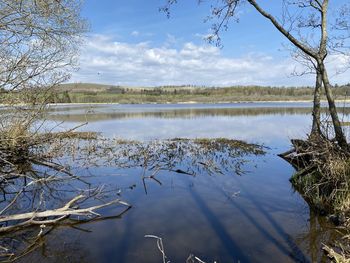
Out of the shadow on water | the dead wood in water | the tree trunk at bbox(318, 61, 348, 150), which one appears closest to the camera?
the shadow on water

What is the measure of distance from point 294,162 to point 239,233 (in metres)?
8.13

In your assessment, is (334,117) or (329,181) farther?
(334,117)

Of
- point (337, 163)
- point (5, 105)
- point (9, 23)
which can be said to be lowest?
point (337, 163)

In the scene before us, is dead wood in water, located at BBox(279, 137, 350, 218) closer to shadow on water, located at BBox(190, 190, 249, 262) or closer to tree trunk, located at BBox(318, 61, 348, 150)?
tree trunk, located at BBox(318, 61, 348, 150)

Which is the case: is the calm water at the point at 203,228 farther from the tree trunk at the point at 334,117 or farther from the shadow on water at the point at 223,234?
the tree trunk at the point at 334,117

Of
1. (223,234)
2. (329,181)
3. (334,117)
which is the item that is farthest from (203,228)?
(334,117)

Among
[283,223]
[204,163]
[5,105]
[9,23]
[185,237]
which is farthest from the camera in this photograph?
[204,163]

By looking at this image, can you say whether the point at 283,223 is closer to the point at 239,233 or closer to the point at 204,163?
the point at 239,233

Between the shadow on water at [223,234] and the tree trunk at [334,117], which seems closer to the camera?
the shadow on water at [223,234]

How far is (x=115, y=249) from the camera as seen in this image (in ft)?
20.2

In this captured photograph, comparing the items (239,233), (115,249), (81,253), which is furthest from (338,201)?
(81,253)

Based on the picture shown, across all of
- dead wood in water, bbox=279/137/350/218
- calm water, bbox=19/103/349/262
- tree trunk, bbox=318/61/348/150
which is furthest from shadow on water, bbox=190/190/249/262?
tree trunk, bbox=318/61/348/150

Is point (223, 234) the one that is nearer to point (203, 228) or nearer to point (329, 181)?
point (203, 228)

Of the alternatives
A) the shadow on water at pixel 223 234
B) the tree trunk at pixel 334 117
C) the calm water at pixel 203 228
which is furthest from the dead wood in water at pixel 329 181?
the shadow on water at pixel 223 234
